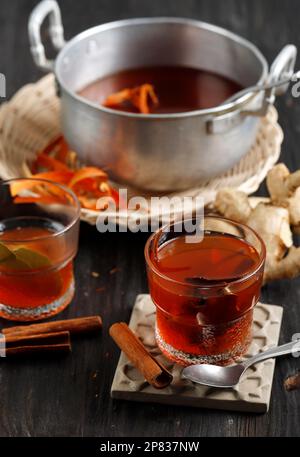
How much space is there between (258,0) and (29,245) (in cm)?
135

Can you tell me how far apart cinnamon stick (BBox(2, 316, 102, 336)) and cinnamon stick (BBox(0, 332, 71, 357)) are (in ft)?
0.07

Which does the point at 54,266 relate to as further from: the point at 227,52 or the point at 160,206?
the point at 227,52

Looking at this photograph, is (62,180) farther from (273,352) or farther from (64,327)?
(273,352)

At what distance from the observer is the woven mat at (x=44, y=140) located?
166 cm

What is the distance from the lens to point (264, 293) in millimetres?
1425

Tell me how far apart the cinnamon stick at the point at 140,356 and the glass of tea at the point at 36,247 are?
5.1 inches

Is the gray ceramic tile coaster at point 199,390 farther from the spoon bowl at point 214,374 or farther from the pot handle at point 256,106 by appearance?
the pot handle at point 256,106

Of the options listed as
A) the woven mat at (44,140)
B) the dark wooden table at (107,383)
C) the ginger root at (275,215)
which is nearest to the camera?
the dark wooden table at (107,383)

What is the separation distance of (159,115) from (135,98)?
20 centimetres

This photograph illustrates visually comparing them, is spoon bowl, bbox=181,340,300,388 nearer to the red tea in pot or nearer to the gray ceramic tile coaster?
the gray ceramic tile coaster

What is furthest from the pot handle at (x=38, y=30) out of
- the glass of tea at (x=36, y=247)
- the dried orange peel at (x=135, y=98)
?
the glass of tea at (x=36, y=247)

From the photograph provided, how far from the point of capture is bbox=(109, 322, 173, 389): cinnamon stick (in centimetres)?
120

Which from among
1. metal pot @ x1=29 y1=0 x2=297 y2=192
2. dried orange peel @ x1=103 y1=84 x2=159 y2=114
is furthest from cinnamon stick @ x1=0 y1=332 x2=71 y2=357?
dried orange peel @ x1=103 y1=84 x2=159 y2=114
